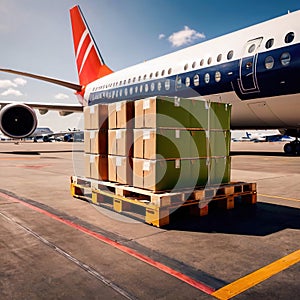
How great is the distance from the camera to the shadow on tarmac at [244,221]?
431 cm

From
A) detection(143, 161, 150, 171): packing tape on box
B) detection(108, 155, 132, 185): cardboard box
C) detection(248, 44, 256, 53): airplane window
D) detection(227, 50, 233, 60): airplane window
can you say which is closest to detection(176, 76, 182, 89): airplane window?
detection(227, 50, 233, 60): airplane window

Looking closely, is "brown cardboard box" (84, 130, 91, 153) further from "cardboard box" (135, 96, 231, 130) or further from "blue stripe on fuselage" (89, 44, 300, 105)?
"blue stripe on fuselage" (89, 44, 300, 105)

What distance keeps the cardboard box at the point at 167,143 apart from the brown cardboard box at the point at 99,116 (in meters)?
1.01

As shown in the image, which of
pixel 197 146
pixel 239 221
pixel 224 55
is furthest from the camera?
pixel 224 55

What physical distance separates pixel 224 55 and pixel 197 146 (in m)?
7.84

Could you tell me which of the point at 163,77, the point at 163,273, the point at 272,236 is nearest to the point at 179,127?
the point at 272,236

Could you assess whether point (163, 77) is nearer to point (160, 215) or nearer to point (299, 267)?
point (160, 215)

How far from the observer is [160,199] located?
4371mm

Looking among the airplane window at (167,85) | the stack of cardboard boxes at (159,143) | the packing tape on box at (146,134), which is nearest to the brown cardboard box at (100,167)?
the stack of cardboard boxes at (159,143)

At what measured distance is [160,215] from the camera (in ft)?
14.4

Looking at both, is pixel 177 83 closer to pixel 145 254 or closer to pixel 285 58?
pixel 285 58

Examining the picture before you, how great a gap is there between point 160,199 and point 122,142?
1.40 metres

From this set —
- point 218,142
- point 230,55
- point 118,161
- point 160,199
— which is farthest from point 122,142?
point 230,55

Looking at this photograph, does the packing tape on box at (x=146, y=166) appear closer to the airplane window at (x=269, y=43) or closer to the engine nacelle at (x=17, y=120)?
the airplane window at (x=269, y=43)
